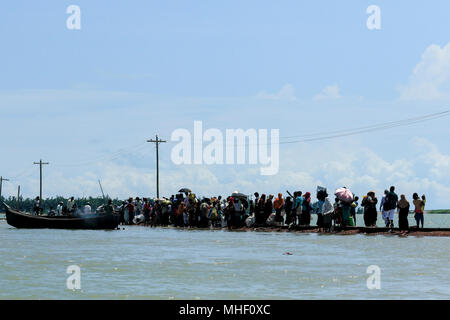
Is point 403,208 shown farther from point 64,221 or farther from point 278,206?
point 64,221

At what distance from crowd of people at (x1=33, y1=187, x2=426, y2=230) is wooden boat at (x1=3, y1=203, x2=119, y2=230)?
1077 millimetres

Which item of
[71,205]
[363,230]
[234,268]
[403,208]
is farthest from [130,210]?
[234,268]

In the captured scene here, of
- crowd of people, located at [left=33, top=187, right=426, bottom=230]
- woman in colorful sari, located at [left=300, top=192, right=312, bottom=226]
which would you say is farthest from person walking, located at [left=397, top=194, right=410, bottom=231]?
woman in colorful sari, located at [left=300, top=192, right=312, bottom=226]

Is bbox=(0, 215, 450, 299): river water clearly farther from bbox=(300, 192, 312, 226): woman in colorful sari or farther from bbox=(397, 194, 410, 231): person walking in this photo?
bbox=(300, 192, 312, 226): woman in colorful sari

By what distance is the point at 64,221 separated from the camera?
52.1m

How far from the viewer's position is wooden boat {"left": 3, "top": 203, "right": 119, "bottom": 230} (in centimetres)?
4962

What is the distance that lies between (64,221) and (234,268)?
105 ft

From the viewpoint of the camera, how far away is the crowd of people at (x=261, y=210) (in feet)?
108

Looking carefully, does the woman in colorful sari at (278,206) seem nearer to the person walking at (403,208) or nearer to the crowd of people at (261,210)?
the crowd of people at (261,210)

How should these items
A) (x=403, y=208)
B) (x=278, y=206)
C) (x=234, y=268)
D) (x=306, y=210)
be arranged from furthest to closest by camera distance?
(x=278, y=206) → (x=306, y=210) → (x=403, y=208) → (x=234, y=268)

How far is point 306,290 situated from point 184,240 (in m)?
17.8

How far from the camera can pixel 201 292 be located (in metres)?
16.9
